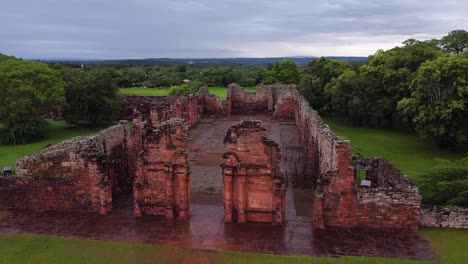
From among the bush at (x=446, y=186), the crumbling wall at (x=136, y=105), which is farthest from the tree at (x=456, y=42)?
the bush at (x=446, y=186)

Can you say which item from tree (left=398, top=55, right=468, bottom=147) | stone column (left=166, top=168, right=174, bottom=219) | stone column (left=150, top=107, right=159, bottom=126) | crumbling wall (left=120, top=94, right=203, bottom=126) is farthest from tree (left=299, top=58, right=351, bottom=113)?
stone column (left=166, top=168, right=174, bottom=219)

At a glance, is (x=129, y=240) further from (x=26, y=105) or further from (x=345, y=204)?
(x=26, y=105)

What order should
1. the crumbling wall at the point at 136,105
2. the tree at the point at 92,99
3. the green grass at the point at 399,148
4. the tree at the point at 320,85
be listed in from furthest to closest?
the crumbling wall at the point at 136,105
the tree at the point at 320,85
the tree at the point at 92,99
the green grass at the point at 399,148

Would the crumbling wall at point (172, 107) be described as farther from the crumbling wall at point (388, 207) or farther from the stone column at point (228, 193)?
the crumbling wall at point (388, 207)

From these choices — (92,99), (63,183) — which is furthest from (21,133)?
(63,183)

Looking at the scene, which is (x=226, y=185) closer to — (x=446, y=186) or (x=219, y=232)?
(x=219, y=232)

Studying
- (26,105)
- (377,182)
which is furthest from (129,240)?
(26,105)

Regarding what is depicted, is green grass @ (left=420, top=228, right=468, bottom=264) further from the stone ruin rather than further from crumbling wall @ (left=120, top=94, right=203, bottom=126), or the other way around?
crumbling wall @ (left=120, top=94, right=203, bottom=126)
